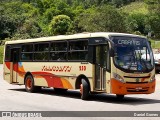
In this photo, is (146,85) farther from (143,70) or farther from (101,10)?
(101,10)

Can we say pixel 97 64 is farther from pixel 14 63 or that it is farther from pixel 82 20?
pixel 82 20

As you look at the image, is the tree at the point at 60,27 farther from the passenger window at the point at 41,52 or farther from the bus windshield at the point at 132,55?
the bus windshield at the point at 132,55

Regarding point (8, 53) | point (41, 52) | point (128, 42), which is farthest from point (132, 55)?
point (8, 53)

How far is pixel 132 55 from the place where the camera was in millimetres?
16531

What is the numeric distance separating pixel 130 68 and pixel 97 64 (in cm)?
142

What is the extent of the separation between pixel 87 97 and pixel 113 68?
1869 millimetres

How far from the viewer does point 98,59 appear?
55.6ft

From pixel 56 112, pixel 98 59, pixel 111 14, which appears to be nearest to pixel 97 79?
pixel 98 59

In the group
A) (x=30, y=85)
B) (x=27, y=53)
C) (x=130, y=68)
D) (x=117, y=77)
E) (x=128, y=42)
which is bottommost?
(x=30, y=85)

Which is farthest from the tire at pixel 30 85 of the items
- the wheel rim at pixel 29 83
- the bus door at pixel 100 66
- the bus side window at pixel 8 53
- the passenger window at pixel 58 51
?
the bus door at pixel 100 66

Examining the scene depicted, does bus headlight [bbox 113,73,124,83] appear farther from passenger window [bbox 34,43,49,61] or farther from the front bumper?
passenger window [bbox 34,43,49,61]

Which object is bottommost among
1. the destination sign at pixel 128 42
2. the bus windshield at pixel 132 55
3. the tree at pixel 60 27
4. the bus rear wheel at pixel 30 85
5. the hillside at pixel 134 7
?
the bus rear wheel at pixel 30 85

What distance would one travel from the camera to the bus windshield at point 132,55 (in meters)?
16.2

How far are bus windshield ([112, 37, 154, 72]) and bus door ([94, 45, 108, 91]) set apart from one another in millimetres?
565
